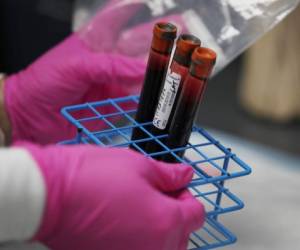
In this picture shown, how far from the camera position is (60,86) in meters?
0.85

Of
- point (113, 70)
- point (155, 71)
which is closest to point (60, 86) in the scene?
point (113, 70)

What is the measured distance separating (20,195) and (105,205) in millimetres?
69

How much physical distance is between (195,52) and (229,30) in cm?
26

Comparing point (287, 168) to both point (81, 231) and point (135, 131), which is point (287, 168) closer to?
point (135, 131)

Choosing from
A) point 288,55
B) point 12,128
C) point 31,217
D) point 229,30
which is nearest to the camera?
point 31,217

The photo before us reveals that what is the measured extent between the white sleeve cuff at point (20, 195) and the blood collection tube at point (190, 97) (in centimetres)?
15

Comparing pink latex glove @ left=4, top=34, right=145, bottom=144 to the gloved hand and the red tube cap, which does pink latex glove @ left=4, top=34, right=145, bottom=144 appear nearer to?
the gloved hand

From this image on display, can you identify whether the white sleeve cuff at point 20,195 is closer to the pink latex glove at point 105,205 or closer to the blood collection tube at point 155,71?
the pink latex glove at point 105,205

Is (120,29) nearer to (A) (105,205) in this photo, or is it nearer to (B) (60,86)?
(B) (60,86)

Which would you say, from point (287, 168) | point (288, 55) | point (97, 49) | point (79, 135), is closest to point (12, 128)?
point (97, 49)

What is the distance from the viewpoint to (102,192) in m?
0.48

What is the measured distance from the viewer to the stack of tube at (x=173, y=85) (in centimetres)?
53

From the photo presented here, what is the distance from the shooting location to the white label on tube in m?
0.56

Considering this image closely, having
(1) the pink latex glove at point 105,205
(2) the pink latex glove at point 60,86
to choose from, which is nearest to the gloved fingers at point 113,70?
(2) the pink latex glove at point 60,86
